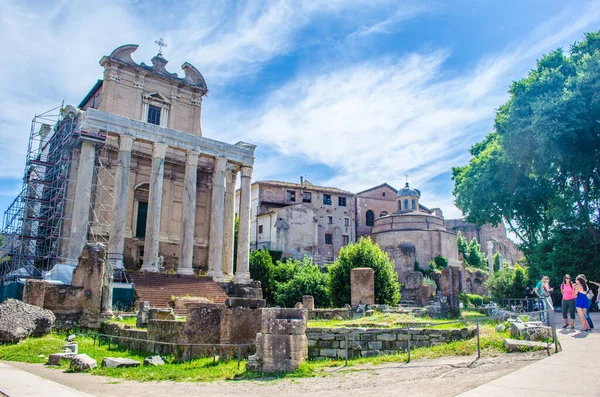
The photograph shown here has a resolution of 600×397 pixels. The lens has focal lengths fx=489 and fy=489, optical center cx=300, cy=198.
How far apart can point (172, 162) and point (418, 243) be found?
2551cm

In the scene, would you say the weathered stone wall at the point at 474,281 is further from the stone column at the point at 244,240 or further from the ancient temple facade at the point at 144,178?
the ancient temple facade at the point at 144,178

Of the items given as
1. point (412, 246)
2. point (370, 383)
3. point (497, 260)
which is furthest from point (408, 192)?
point (370, 383)

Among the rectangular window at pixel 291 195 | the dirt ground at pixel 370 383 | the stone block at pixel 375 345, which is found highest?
the rectangular window at pixel 291 195

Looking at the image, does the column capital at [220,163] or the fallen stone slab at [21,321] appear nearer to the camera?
the fallen stone slab at [21,321]

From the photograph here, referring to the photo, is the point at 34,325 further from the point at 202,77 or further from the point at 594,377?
the point at 202,77

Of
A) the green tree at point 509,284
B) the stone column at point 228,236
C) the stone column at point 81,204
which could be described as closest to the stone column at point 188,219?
the stone column at point 228,236

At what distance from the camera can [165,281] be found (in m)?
27.6

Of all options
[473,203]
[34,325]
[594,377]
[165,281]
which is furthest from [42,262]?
[594,377]

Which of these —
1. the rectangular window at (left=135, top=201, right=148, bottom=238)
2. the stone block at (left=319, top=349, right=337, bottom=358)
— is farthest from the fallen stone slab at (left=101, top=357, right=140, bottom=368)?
the rectangular window at (left=135, top=201, right=148, bottom=238)

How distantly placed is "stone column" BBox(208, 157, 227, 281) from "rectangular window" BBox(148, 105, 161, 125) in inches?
245

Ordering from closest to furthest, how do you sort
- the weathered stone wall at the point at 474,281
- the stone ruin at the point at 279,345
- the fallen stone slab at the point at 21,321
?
1. the stone ruin at the point at 279,345
2. the fallen stone slab at the point at 21,321
3. the weathered stone wall at the point at 474,281

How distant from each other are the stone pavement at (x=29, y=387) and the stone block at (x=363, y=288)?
14.3 m

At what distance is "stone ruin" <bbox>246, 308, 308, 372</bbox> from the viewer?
31.4 feet

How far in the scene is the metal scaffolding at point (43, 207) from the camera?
28.9 meters
